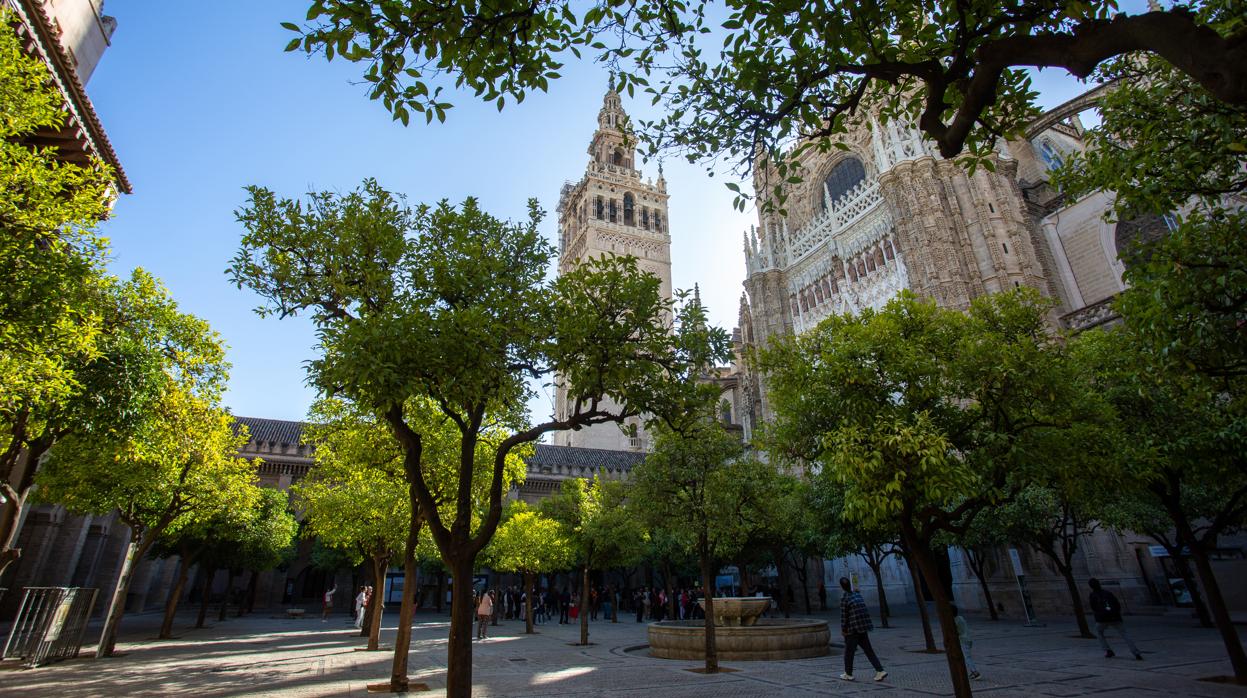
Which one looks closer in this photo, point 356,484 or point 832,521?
point 356,484

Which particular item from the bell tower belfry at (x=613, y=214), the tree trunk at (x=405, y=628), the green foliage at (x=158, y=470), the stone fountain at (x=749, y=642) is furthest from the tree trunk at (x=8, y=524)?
the bell tower belfry at (x=613, y=214)

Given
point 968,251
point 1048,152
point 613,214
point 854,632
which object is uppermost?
point 613,214

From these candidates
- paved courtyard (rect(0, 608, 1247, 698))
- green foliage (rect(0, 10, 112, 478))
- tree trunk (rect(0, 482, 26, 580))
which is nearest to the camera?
green foliage (rect(0, 10, 112, 478))

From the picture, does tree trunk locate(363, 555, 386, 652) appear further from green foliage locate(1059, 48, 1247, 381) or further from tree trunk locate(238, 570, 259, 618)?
tree trunk locate(238, 570, 259, 618)

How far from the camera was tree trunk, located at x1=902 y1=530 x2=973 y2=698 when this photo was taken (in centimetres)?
704

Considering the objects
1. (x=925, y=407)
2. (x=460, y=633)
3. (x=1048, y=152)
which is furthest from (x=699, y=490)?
(x=1048, y=152)

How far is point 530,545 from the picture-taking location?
23.3 m

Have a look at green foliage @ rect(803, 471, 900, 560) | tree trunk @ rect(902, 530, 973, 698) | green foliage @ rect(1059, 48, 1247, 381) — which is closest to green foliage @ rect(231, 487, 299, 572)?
green foliage @ rect(803, 471, 900, 560)

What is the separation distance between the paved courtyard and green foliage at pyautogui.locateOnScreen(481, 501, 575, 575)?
527 cm

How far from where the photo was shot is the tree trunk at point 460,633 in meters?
6.73

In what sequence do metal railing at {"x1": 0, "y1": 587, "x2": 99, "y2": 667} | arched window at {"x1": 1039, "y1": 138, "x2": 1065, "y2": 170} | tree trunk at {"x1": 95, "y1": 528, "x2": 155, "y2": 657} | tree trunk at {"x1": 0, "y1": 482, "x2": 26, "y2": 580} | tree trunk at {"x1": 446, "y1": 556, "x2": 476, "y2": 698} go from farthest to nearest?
arched window at {"x1": 1039, "y1": 138, "x2": 1065, "y2": 170} → tree trunk at {"x1": 95, "y1": 528, "x2": 155, "y2": 657} → metal railing at {"x1": 0, "y1": 587, "x2": 99, "y2": 667} → tree trunk at {"x1": 0, "y1": 482, "x2": 26, "y2": 580} → tree trunk at {"x1": 446, "y1": 556, "x2": 476, "y2": 698}

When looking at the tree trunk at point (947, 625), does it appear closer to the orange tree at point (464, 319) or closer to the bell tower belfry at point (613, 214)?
the orange tree at point (464, 319)

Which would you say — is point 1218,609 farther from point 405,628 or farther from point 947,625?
point 405,628

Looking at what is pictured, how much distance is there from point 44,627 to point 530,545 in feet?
45.6
